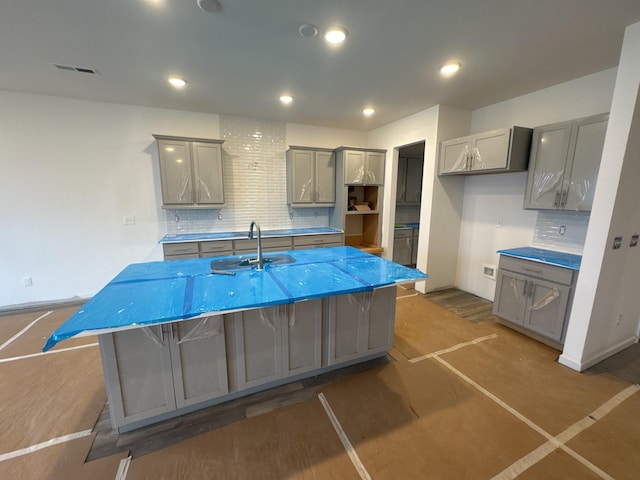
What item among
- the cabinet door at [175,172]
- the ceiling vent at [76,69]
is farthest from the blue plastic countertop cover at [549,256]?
the ceiling vent at [76,69]

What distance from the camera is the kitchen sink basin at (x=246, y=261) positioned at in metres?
2.37

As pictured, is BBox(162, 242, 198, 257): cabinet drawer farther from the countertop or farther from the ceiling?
the ceiling

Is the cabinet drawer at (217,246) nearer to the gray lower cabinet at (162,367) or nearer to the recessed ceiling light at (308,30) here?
the gray lower cabinet at (162,367)

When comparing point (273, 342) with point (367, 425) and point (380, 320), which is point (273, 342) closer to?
point (367, 425)

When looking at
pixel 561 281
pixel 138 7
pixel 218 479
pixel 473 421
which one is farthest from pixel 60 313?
pixel 561 281

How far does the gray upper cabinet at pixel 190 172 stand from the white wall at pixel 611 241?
4.08 metres

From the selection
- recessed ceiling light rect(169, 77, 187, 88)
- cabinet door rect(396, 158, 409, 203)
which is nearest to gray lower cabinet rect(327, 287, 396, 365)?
recessed ceiling light rect(169, 77, 187, 88)

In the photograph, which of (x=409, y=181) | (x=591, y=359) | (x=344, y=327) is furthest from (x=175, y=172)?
(x=591, y=359)

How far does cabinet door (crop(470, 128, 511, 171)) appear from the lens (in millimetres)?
2934

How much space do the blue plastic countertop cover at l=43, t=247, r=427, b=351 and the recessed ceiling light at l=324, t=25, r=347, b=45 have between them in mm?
1810

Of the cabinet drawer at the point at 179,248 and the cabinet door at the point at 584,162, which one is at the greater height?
the cabinet door at the point at 584,162

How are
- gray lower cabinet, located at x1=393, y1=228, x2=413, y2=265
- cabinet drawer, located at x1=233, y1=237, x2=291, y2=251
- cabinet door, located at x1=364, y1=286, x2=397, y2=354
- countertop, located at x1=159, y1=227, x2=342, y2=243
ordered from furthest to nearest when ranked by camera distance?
gray lower cabinet, located at x1=393, y1=228, x2=413, y2=265 < cabinet drawer, located at x1=233, y1=237, x2=291, y2=251 < countertop, located at x1=159, y1=227, x2=342, y2=243 < cabinet door, located at x1=364, y1=286, x2=397, y2=354

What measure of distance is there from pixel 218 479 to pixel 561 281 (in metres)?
3.14

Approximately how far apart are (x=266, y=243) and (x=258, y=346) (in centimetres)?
224
